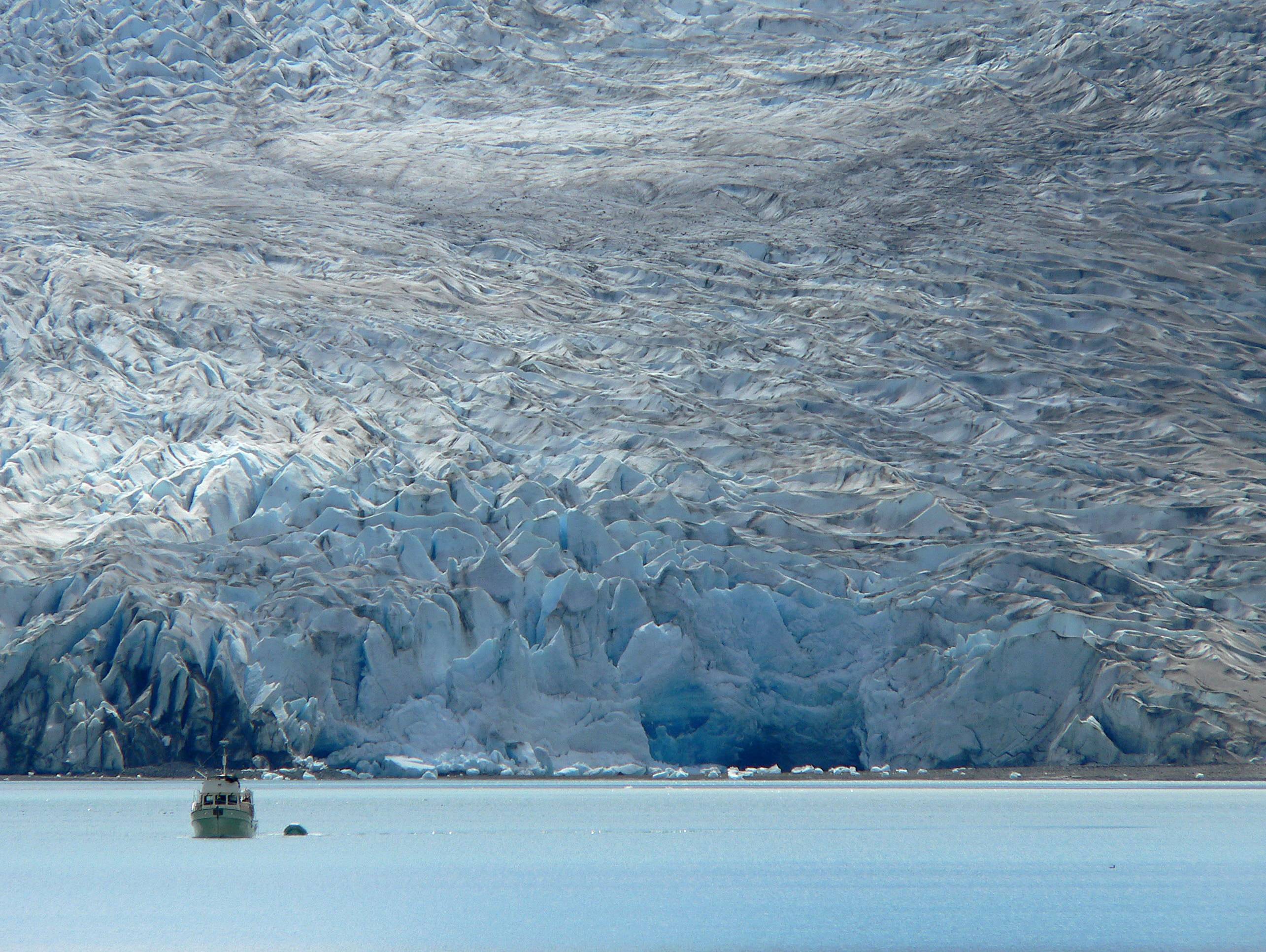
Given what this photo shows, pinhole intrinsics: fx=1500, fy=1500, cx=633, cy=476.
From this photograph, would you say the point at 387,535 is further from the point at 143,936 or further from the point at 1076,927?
the point at 1076,927

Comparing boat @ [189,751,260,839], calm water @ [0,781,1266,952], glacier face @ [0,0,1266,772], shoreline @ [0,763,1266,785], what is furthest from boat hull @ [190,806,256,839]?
glacier face @ [0,0,1266,772]

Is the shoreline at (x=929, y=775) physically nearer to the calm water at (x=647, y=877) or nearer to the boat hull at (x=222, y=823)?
the boat hull at (x=222, y=823)

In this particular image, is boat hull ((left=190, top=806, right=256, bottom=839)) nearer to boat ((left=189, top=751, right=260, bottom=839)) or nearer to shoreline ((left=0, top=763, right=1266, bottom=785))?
boat ((left=189, top=751, right=260, bottom=839))

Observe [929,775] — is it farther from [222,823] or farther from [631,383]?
[222,823]

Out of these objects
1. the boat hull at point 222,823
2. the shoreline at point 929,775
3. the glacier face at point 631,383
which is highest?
the glacier face at point 631,383

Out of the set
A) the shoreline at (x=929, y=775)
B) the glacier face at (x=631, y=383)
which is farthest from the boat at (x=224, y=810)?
the glacier face at (x=631, y=383)

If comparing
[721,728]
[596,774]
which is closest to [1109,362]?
[721,728]
